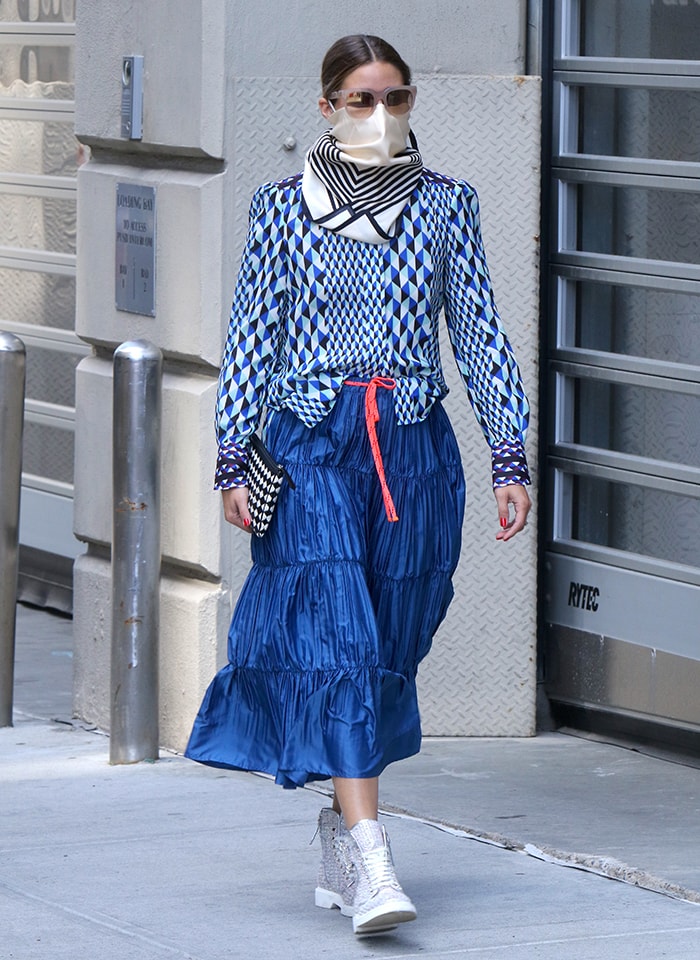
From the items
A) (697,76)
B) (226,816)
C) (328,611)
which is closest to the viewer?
(328,611)

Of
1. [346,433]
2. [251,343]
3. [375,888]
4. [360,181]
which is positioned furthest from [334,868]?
[360,181]

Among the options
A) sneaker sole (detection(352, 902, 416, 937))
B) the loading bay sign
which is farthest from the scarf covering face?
the loading bay sign

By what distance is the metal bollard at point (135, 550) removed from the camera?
5.78 m

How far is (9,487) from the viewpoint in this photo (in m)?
6.26

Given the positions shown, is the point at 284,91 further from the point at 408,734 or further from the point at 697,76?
the point at 408,734

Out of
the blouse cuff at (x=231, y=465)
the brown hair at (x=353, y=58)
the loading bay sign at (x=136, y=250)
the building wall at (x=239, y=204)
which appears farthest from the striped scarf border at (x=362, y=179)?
the loading bay sign at (x=136, y=250)

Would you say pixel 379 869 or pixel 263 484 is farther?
pixel 263 484

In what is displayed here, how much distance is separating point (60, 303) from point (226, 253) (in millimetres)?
2577

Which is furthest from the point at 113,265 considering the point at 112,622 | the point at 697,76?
the point at 697,76

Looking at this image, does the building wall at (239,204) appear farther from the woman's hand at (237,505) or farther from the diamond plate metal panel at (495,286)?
the woman's hand at (237,505)

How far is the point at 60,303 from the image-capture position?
830 cm

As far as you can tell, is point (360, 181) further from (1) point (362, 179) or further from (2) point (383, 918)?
(2) point (383, 918)

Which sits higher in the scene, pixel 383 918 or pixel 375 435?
pixel 375 435

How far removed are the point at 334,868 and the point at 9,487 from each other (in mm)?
2204
